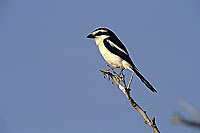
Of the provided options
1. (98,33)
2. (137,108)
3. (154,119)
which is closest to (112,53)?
(98,33)

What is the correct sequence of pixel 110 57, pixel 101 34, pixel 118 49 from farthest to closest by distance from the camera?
pixel 101 34
pixel 118 49
pixel 110 57

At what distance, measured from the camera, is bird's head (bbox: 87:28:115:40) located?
741 cm

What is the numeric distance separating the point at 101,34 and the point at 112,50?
718 mm

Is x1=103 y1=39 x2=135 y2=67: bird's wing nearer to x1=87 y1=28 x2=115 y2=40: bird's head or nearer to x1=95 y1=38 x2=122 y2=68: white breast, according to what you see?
x1=95 y1=38 x2=122 y2=68: white breast

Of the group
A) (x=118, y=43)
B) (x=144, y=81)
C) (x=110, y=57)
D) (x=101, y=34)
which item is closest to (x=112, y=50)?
(x=110, y=57)

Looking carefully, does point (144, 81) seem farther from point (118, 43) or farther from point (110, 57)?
point (118, 43)

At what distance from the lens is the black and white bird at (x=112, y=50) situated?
6.76 meters

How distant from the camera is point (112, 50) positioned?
693 centimetres

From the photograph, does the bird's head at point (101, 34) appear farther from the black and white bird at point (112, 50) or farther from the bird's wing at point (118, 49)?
the bird's wing at point (118, 49)

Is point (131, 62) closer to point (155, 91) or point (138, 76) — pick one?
point (138, 76)

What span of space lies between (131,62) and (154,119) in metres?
3.95

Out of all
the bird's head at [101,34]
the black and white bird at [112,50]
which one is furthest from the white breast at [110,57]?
the bird's head at [101,34]

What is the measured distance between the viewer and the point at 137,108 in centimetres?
340

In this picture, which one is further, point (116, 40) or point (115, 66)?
point (116, 40)
